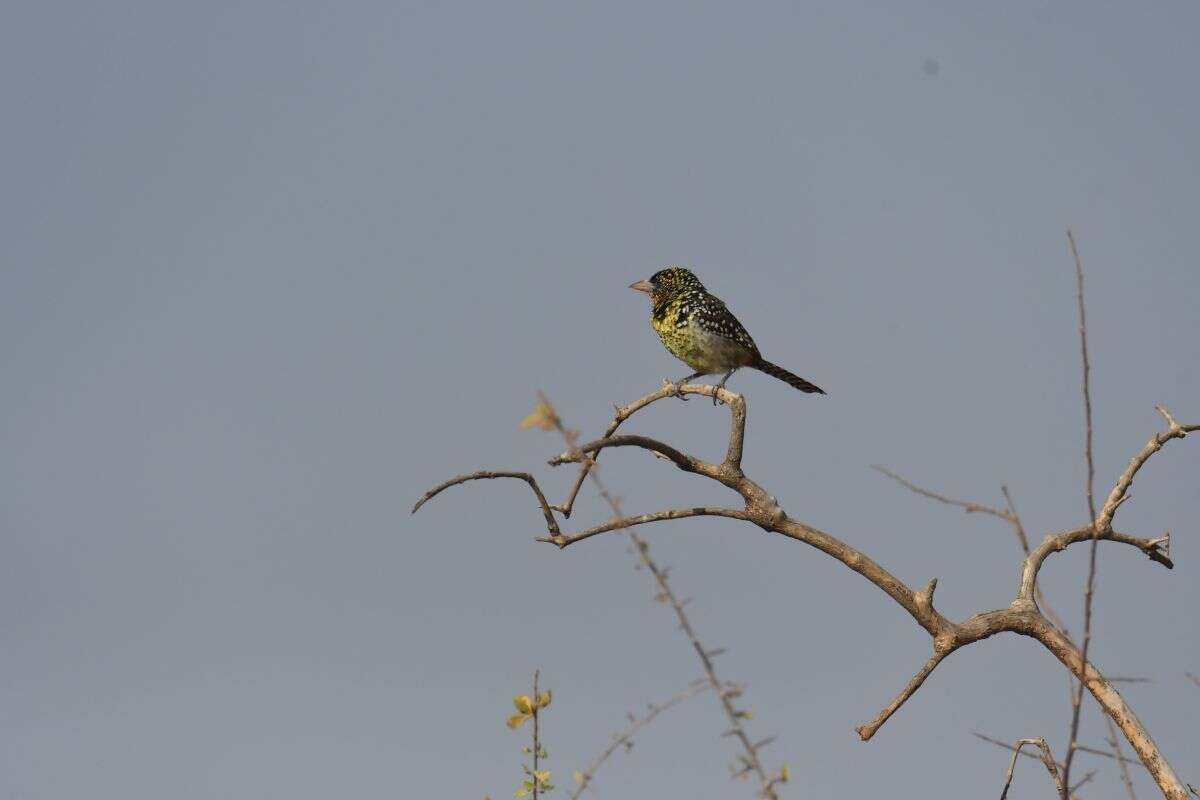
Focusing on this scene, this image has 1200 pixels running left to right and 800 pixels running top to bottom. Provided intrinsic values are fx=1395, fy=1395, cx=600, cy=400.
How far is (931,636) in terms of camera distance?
25.5ft

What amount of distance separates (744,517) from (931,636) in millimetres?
1229

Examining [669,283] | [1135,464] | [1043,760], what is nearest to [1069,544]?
[1135,464]

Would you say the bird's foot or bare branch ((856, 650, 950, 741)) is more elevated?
the bird's foot

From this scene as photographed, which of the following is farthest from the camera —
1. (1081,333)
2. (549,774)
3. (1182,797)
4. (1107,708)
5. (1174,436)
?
(1174,436)

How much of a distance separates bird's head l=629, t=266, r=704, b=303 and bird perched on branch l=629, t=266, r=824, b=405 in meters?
0.05

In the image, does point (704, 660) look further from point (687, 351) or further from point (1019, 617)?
point (687, 351)

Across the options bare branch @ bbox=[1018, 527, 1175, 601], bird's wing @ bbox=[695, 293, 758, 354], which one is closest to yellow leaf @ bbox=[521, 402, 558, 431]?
bare branch @ bbox=[1018, 527, 1175, 601]

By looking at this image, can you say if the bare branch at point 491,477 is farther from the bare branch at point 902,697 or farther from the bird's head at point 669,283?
the bird's head at point 669,283

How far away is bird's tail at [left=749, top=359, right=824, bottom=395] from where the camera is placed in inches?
435

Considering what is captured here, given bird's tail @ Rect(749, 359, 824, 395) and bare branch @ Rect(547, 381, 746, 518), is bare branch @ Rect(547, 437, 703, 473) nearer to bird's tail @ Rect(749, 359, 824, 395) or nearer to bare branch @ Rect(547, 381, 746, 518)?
bare branch @ Rect(547, 381, 746, 518)

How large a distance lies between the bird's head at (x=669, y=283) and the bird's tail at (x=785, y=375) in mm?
887

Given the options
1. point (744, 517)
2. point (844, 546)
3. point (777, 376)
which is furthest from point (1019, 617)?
point (777, 376)

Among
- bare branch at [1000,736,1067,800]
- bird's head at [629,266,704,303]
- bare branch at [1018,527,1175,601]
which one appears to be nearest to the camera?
bare branch at [1000,736,1067,800]

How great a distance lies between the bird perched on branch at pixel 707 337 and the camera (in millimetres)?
10969
